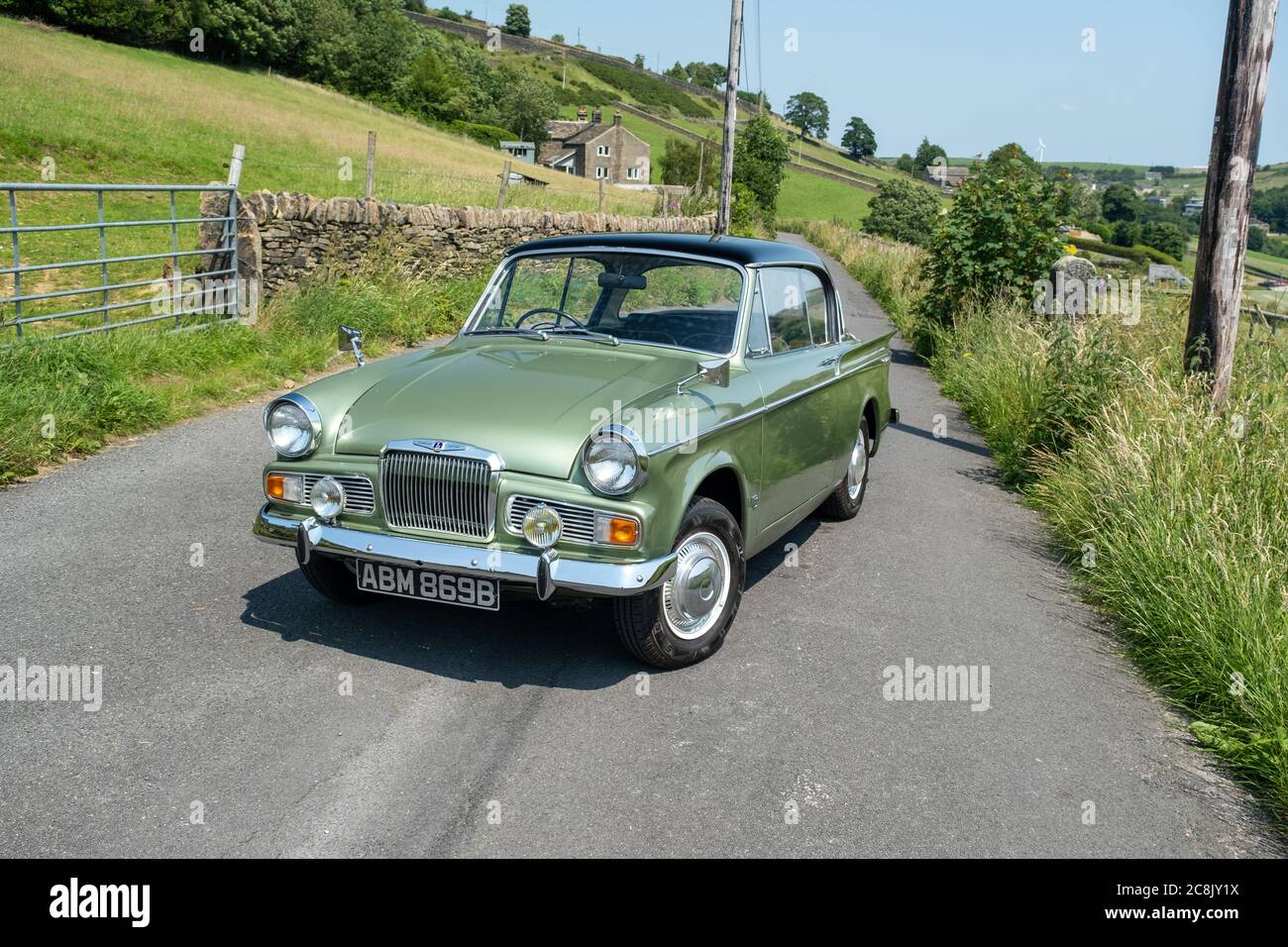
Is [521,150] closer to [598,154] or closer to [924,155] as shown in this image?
[598,154]

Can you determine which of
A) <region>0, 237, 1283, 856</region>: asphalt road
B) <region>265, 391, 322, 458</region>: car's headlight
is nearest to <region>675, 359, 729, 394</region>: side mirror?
<region>0, 237, 1283, 856</region>: asphalt road

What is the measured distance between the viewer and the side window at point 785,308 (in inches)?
219

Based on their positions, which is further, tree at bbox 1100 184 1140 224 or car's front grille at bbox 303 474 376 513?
tree at bbox 1100 184 1140 224

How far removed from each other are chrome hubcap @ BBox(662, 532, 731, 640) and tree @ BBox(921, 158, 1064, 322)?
10.6 metres

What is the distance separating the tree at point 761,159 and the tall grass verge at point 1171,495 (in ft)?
229

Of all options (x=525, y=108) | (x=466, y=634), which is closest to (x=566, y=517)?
(x=466, y=634)

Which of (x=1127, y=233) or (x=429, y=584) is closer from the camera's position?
(x=429, y=584)

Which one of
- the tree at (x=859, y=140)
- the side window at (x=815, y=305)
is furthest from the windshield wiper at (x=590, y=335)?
the tree at (x=859, y=140)

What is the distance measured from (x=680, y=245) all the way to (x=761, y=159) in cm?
7777

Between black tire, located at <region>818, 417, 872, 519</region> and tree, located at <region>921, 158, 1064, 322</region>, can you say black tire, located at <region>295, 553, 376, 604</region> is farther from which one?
tree, located at <region>921, 158, 1064, 322</region>

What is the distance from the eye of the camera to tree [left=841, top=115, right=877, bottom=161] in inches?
5418

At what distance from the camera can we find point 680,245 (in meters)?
5.55
